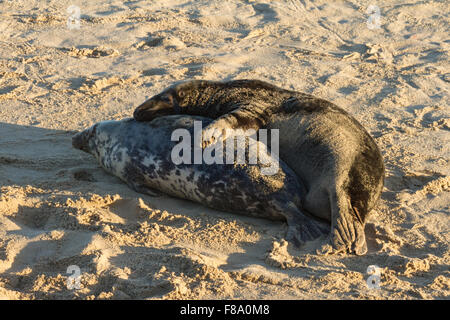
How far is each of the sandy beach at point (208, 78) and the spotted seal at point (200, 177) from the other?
0.11 meters

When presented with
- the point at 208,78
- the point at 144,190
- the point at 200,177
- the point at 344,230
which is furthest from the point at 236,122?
the point at 208,78

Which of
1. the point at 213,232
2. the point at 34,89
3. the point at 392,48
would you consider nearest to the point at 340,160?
the point at 213,232

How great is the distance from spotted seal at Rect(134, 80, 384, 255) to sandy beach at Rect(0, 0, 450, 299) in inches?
9.9

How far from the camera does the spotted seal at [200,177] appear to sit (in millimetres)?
4871

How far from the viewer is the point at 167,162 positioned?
520cm

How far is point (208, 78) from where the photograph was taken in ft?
25.0

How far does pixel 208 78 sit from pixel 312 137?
2.82 metres

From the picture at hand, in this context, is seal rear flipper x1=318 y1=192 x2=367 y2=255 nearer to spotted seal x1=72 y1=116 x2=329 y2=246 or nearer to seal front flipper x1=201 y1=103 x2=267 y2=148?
spotted seal x1=72 y1=116 x2=329 y2=246

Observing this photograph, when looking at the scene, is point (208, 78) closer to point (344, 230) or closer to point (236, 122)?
point (236, 122)

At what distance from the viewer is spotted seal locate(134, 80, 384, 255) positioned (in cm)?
466

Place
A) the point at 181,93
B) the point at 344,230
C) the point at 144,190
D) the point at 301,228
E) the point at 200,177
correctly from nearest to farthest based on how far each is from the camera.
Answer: the point at 344,230 → the point at 301,228 → the point at 200,177 → the point at 144,190 → the point at 181,93

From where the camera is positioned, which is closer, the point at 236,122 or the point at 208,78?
the point at 236,122
